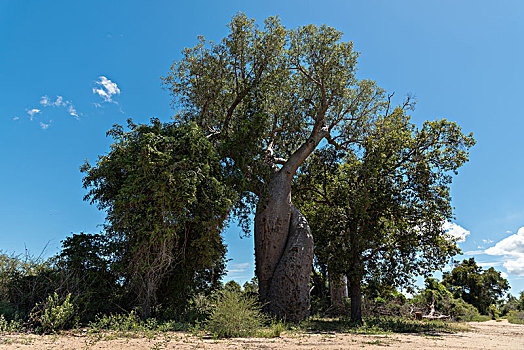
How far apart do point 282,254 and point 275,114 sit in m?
6.06

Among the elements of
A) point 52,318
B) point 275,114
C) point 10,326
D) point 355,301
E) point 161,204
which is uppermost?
point 275,114

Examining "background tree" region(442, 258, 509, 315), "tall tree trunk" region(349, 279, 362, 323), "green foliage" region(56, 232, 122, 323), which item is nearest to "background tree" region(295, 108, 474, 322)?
"tall tree trunk" region(349, 279, 362, 323)

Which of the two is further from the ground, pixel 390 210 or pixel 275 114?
pixel 275 114

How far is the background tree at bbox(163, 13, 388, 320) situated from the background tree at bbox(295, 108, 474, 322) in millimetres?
1606

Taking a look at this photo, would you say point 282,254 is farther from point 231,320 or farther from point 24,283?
point 24,283

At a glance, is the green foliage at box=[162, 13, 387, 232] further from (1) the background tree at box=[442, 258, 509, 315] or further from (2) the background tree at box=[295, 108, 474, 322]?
(1) the background tree at box=[442, 258, 509, 315]

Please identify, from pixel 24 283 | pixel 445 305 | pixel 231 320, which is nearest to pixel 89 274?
pixel 24 283

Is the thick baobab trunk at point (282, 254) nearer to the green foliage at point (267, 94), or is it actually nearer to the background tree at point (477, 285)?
the green foliage at point (267, 94)

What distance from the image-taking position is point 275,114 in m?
15.1

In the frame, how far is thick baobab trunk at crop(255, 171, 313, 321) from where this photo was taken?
465 inches

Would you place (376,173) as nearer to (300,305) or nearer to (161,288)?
(300,305)

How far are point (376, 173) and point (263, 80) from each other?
598 centimetres

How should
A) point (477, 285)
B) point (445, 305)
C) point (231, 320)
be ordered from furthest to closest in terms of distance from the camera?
point (477, 285), point (445, 305), point (231, 320)

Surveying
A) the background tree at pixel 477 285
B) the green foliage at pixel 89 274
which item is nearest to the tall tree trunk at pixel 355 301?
the green foliage at pixel 89 274
